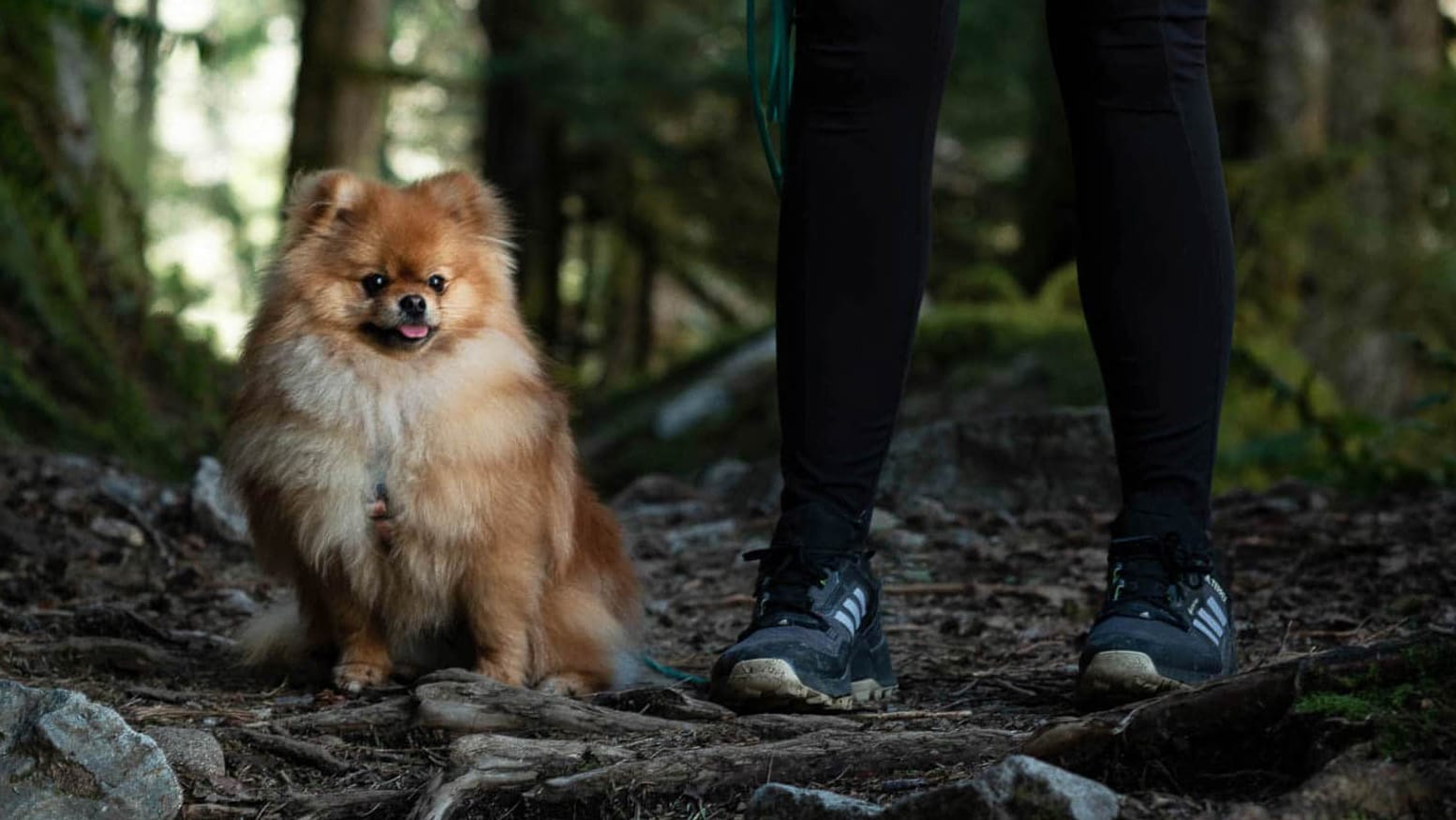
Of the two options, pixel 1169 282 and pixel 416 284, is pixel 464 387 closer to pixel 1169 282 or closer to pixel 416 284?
pixel 416 284

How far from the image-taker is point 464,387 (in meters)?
3.39

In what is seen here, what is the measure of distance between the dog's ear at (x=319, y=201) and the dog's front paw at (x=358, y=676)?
1.05m

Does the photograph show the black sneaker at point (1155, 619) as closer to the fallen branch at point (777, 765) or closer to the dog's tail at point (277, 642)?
the fallen branch at point (777, 765)

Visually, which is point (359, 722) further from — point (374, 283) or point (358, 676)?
point (374, 283)

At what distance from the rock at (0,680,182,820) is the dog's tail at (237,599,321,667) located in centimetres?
106

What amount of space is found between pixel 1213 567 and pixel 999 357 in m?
4.38

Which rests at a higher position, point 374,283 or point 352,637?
point 374,283

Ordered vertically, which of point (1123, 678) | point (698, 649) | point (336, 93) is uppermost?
point (336, 93)

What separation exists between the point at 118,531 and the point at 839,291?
3268 millimetres

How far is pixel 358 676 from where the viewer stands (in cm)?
334

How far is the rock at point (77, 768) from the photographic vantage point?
2320 millimetres

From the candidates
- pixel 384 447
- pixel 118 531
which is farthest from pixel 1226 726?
pixel 118 531

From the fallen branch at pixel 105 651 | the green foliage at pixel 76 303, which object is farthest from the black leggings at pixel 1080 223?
the green foliage at pixel 76 303

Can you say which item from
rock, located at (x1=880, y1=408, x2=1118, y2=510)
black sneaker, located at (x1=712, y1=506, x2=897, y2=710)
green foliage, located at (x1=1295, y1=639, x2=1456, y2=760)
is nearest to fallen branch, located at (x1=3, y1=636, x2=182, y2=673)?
black sneaker, located at (x1=712, y1=506, x2=897, y2=710)
